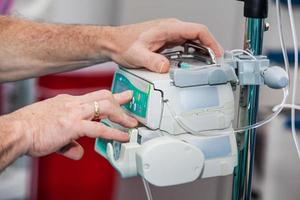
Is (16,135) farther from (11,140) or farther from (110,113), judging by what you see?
(110,113)

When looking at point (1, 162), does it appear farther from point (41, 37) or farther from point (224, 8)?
point (224, 8)

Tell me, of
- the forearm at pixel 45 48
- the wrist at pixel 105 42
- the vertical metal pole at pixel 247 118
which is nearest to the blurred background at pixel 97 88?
the forearm at pixel 45 48

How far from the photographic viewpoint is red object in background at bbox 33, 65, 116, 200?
1701 mm

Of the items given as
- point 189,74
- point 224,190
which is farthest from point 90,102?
point 224,190

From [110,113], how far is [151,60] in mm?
146

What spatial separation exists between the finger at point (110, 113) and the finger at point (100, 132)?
0.02 meters

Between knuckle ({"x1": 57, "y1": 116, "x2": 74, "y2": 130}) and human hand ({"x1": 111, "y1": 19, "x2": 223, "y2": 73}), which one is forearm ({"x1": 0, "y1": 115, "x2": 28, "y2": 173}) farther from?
human hand ({"x1": 111, "y1": 19, "x2": 223, "y2": 73})

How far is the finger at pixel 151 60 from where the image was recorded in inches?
38.5

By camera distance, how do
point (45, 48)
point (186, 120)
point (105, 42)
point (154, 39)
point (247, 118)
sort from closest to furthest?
point (186, 120) < point (247, 118) < point (154, 39) < point (105, 42) < point (45, 48)

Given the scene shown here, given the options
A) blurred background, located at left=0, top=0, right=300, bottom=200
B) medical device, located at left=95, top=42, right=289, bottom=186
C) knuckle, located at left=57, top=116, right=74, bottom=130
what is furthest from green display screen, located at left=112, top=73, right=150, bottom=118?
blurred background, located at left=0, top=0, right=300, bottom=200

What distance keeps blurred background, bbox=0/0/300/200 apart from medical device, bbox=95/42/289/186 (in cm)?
60

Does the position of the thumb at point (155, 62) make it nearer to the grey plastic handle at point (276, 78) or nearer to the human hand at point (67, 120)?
the human hand at point (67, 120)

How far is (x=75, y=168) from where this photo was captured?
5.74ft

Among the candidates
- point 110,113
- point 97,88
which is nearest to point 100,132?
point 110,113
